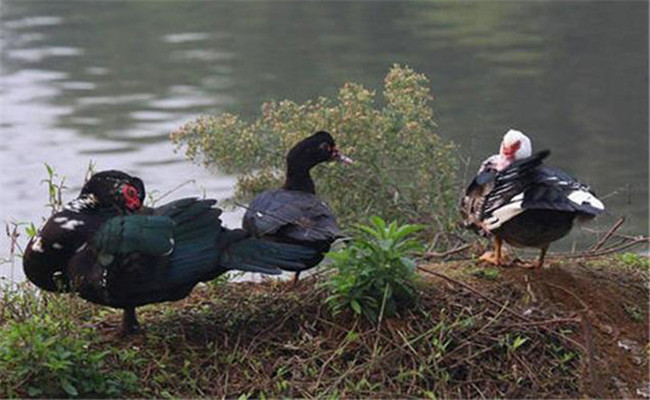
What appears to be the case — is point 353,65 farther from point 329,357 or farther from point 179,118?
point 329,357

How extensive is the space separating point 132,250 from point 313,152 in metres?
1.72

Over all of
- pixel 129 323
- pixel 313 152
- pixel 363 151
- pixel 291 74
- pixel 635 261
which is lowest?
pixel 291 74

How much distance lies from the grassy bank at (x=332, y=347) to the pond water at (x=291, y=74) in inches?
205

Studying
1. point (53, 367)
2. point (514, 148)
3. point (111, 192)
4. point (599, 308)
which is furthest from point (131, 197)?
point (599, 308)

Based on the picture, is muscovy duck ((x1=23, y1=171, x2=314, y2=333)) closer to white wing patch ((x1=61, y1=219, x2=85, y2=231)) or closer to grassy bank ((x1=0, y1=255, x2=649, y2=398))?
white wing patch ((x1=61, y1=219, x2=85, y2=231))

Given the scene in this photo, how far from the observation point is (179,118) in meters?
16.7

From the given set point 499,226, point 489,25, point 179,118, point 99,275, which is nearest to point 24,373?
point 99,275

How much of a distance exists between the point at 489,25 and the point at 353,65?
4748mm

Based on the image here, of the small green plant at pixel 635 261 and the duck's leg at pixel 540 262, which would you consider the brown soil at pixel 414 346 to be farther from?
the small green plant at pixel 635 261

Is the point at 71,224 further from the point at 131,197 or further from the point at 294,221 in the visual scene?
the point at 294,221

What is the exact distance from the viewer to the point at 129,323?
5668 millimetres

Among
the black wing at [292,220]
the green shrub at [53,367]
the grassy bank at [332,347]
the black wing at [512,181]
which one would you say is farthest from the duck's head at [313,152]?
the green shrub at [53,367]

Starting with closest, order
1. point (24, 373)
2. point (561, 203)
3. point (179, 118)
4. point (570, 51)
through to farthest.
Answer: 1. point (24, 373)
2. point (561, 203)
3. point (179, 118)
4. point (570, 51)

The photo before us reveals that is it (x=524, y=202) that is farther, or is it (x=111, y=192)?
(x=524, y=202)
